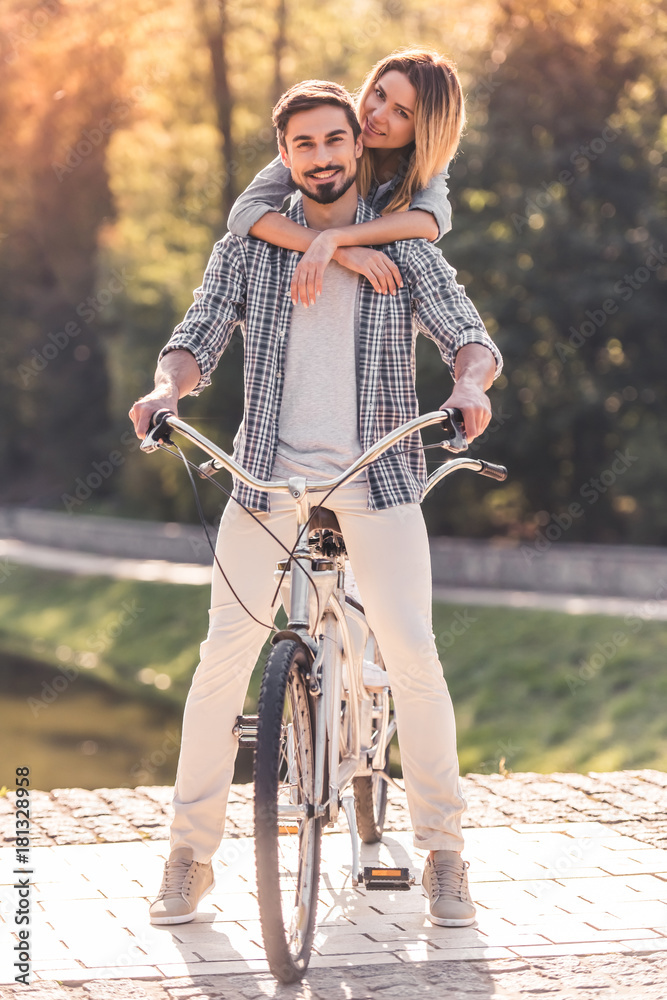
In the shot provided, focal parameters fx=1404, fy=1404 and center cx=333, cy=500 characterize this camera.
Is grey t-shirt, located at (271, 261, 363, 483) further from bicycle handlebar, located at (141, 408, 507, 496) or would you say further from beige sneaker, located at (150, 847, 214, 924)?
beige sneaker, located at (150, 847, 214, 924)

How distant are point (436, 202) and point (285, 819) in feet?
5.23

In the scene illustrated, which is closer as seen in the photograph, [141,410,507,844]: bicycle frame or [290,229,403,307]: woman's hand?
[141,410,507,844]: bicycle frame

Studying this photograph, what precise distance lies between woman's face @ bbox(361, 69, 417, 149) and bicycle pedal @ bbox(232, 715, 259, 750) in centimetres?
150

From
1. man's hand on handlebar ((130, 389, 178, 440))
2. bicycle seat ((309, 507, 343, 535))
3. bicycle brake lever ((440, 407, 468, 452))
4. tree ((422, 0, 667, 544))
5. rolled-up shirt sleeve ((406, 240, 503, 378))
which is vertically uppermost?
tree ((422, 0, 667, 544))

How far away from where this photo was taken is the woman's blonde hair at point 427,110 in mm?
3533

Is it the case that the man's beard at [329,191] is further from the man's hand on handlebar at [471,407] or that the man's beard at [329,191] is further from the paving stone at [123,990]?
the paving stone at [123,990]

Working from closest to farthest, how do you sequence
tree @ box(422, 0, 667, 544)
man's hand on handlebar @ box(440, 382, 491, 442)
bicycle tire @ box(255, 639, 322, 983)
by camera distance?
bicycle tire @ box(255, 639, 322, 983)
man's hand on handlebar @ box(440, 382, 491, 442)
tree @ box(422, 0, 667, 544)

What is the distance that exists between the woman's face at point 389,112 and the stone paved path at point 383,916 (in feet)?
6.49

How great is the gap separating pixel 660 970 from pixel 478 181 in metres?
16.6

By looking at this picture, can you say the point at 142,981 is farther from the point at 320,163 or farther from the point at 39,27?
the point at 39,27

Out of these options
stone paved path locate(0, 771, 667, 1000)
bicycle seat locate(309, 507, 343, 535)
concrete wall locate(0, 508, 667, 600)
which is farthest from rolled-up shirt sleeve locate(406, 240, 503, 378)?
concrete wall locate(0, 508, 667, 600)

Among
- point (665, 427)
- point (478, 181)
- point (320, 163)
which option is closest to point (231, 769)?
point (320, 163)

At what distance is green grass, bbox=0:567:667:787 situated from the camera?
37.8ft

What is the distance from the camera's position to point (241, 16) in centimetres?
2311
